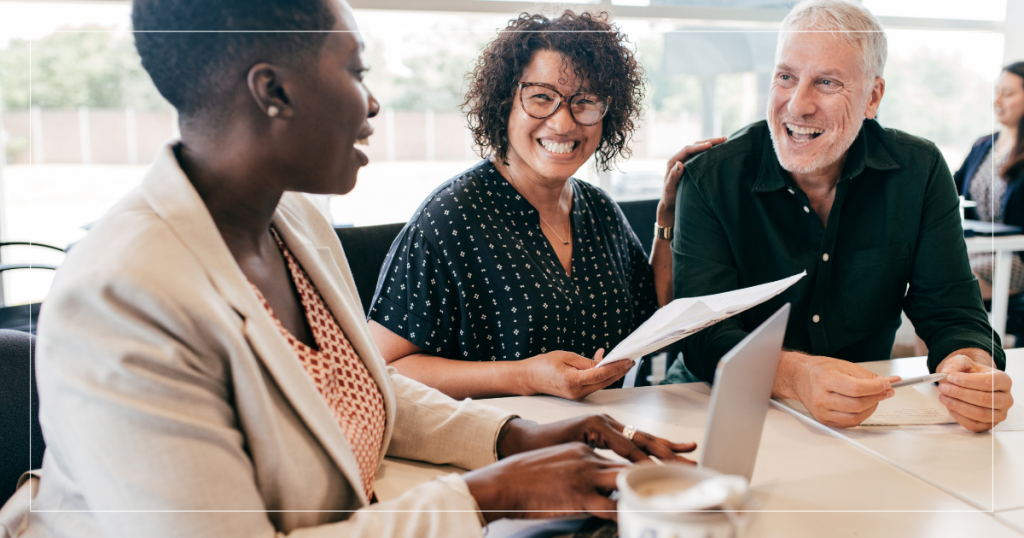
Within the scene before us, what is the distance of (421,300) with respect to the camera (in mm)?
1395

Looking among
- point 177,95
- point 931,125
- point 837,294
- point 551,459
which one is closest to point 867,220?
point 837,294

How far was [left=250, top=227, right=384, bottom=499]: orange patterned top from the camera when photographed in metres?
0.77

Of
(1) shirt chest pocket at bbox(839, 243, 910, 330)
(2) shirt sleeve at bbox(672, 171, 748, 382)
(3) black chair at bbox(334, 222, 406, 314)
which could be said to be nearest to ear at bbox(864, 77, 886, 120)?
(1) shirt chest pocket at bbox(839, 243, 910, 330)

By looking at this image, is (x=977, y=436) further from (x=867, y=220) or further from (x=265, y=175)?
(x=265, y=175)

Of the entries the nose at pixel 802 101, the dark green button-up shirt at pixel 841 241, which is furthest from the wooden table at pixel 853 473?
the nose at pixel 802 101

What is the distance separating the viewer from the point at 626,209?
7.06 feet

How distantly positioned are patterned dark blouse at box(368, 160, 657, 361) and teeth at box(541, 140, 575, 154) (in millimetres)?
133

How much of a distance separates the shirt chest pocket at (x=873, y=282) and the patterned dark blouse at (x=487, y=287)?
538 millimetres

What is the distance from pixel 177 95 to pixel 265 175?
109mm

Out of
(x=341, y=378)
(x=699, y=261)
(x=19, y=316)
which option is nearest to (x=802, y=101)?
(x=699, y=261)

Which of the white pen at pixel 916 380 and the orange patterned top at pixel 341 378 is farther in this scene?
the white pen at pixel 916 380

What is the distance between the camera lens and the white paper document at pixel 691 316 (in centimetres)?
96

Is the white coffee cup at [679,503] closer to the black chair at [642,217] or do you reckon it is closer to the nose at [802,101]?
the nose at [802,101]

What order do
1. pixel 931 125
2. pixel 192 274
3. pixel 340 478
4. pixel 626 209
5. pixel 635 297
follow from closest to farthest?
pixel 192 274 → pixel 340 478 → pixel 635 297 → pixel 931 125 → pixel 626 209
